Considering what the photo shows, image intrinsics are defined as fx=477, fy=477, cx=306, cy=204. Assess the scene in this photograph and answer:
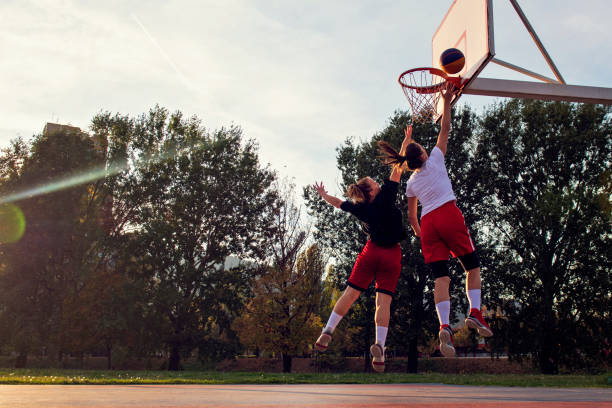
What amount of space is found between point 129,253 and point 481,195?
77.3 feet

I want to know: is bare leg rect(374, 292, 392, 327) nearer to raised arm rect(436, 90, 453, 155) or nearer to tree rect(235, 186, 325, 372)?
raised arm rect(436, 90, 453, 155)

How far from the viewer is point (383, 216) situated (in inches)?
231

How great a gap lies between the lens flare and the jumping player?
3137 centimetres

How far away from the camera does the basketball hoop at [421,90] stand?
8500 mm

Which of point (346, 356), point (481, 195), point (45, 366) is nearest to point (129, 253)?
point (45, 366)

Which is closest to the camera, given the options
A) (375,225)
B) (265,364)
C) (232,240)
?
(375,225)

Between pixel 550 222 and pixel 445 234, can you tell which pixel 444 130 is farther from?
pixel 550 222

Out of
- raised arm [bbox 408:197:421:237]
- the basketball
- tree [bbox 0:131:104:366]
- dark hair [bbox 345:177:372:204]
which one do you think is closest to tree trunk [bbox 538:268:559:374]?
the basketball

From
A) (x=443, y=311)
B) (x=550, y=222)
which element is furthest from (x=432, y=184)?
(x=550, y=222)

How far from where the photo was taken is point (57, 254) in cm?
3319

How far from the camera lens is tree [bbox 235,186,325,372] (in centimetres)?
2778

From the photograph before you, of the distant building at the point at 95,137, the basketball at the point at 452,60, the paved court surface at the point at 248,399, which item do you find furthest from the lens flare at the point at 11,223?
the basketball at the point at 452,60

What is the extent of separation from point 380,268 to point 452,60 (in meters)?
3.75

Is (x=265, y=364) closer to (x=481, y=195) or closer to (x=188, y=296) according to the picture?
(x=188, y=296)
